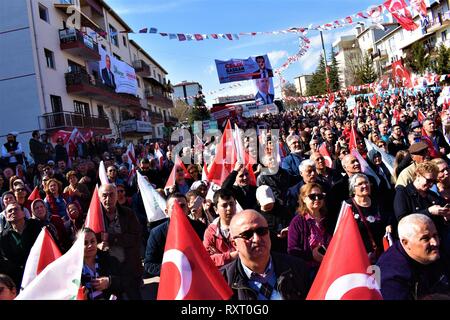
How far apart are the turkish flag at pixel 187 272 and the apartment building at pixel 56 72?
1895 cm

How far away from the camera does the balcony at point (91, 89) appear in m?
26.0

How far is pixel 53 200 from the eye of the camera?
689 cm

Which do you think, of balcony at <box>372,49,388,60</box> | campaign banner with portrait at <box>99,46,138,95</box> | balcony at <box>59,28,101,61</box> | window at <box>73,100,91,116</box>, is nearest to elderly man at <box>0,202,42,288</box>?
balcony at <box>59,28,101,61</box>

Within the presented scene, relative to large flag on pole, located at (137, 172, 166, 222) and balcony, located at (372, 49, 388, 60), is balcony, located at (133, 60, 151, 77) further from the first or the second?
balcony, located at (372, 49, 388, 60)

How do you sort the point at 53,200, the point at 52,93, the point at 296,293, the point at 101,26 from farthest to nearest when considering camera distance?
the point at 101,26
the point at 52,93
the point at 53,200
the point at 296,293

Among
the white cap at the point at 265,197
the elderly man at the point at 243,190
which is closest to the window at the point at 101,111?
the elderly man at the point at 243,190

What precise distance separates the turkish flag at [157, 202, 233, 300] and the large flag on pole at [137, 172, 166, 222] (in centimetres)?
316

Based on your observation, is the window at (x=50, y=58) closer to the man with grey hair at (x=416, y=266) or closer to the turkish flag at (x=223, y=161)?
the turkish flag at (x=223, y=161)

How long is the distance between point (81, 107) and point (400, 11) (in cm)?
2061

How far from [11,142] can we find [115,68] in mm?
20437

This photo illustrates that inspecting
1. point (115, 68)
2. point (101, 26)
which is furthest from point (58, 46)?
point (101, 26)

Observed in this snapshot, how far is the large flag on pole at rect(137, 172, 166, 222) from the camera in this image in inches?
238

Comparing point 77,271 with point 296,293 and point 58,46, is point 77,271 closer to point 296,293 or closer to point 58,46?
point 296,293

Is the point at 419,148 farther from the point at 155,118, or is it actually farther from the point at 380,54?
the point at 380,54
